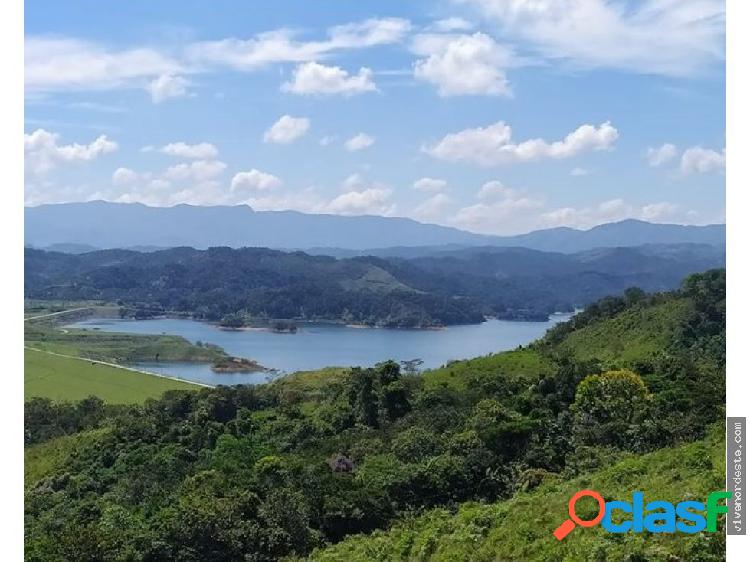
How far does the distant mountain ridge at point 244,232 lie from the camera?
77438 mm

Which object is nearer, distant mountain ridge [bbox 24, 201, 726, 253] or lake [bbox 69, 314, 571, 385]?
lake [bbox 69, 314, 571, 385]

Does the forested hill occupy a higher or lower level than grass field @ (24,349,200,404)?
higher

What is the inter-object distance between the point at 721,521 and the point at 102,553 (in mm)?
5241

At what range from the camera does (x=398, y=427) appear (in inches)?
449

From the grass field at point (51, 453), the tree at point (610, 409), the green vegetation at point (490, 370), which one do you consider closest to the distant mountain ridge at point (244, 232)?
the green vegetation at point (490, 370)

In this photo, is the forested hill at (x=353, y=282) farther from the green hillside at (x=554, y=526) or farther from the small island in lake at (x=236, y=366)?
the green hillside at (x=554, y=526)

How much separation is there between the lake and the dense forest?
1096 cm

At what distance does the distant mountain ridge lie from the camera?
7744 cm

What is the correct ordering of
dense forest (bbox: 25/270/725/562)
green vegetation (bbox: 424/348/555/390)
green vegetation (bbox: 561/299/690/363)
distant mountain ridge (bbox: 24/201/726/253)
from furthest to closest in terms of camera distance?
distant mountain ridge (bbox: 24/201/726/253) < green vegetation (bbox: 561/299/690/363) < green vegetation (bbox: 424/348/555/390) < dense forest (bbox: 25/270/725/562)

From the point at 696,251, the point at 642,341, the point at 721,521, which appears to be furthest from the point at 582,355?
the point at 696,251

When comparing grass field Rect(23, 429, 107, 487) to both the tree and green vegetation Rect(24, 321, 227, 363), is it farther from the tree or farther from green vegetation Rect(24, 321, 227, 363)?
green vegetation Rect(24, 321, 227, 363)

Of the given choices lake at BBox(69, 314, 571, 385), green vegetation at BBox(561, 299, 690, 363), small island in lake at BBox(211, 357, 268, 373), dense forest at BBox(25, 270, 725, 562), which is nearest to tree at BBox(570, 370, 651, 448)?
dense forest at BBox(25, 270, 725, 562)
